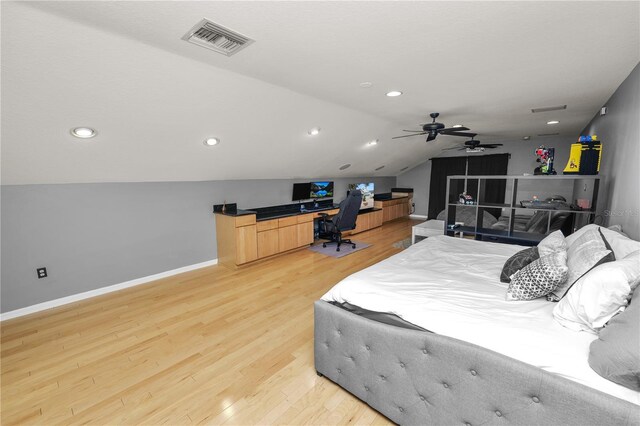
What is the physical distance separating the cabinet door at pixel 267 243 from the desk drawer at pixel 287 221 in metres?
0.17

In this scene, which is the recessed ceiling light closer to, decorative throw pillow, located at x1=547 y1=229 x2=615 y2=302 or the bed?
the bed

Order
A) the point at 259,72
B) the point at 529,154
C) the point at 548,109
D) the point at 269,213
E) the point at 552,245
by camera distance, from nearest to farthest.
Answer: the point at 552,245, the point at 259,72, the point at 548,109, the point at 269,213, the point at 529,154

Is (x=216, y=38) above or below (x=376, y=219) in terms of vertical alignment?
above

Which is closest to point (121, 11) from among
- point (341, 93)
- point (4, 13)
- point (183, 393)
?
point (4, 13)

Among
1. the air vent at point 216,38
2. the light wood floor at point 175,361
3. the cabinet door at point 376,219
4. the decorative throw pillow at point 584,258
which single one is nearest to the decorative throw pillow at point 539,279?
the decorative throw pillow at point 584,258

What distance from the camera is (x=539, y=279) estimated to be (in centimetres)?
165

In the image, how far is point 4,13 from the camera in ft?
4.75

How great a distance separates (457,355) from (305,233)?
414 centimetres

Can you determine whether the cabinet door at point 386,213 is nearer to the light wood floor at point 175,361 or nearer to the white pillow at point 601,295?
the light wood floor at point 175,361

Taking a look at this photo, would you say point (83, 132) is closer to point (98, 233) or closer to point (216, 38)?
point (98, 233)

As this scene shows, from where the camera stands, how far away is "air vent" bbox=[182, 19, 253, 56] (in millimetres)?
1670

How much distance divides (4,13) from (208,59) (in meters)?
1.08

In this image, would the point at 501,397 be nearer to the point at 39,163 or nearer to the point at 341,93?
the point at 341,93

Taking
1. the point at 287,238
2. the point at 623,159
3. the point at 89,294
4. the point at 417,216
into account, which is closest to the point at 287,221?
the point at 287,238
